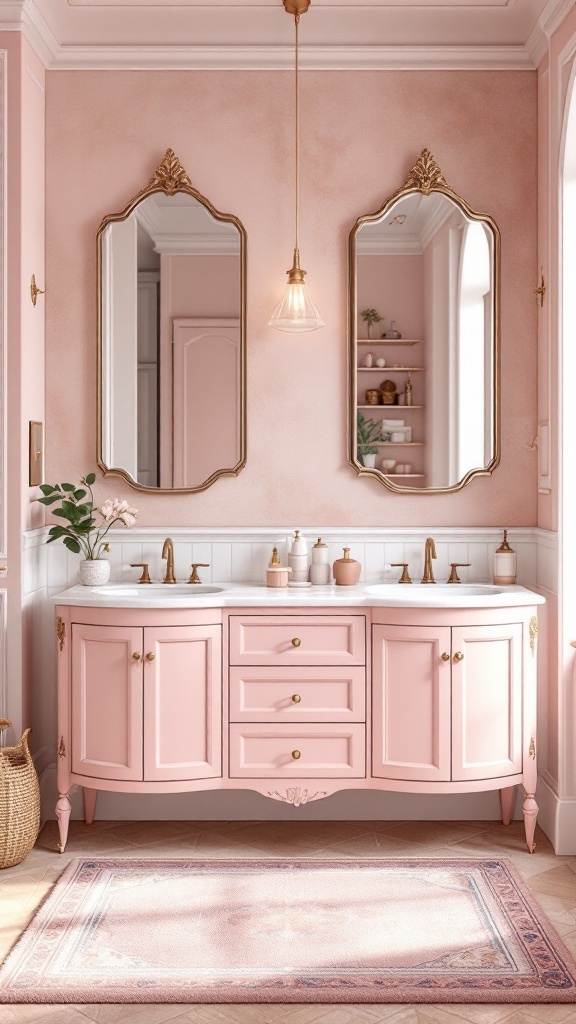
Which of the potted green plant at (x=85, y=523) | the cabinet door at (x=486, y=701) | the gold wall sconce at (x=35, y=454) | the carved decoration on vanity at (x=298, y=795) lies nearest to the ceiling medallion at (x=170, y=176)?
the gold wall sconce at (x=35, y=454)

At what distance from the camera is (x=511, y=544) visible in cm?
364

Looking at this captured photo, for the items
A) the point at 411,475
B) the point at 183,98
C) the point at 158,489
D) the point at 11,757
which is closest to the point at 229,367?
the point at 158,489

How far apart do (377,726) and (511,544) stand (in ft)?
3.15

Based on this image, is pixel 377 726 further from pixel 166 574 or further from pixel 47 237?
pixel 47 237

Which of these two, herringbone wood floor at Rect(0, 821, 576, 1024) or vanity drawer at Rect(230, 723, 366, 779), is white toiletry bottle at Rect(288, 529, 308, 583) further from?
herringbone wood floor at Rect(0, 821, 576, 1024)

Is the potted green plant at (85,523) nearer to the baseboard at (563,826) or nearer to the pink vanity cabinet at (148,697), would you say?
the pink vanity cabinet at (148,697)

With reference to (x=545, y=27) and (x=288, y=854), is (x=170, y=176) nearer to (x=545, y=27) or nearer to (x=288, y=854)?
(x=545, y=27)

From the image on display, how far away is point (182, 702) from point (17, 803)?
62 centimetres

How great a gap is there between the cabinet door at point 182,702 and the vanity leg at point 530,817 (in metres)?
1.06

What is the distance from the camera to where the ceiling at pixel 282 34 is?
337cm

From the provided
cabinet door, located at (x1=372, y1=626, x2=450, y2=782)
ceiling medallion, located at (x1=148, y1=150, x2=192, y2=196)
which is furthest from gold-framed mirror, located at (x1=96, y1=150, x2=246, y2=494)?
cabinet door, located at (x1=372, y1=626, x2=450, y2=782)

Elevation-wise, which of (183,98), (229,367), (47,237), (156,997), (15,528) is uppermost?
(183,98)

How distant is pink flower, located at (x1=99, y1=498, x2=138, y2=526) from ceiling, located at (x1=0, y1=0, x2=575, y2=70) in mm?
1675

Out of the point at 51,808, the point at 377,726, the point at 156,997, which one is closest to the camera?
the point at 156,997
